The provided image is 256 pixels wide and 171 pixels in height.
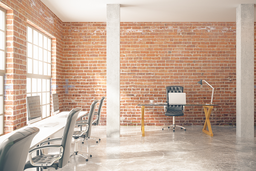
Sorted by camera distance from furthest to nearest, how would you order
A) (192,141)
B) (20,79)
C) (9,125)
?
1. (192,141)
2. (20,79)
3. (9,125)

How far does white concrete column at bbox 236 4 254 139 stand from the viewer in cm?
494

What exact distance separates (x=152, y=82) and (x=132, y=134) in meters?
1.84

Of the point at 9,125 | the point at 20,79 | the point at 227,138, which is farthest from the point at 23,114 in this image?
the point at 227,138

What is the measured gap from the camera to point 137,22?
6.33 meters

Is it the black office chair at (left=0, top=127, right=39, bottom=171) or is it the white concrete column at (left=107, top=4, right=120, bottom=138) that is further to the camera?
the white concrete column at (left=107, top=4, right=120, bottom=138)

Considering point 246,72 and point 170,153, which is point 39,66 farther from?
point 246,72

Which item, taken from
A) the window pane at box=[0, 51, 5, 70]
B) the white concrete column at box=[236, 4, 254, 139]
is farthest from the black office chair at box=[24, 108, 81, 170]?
the white concrete column at box=[236, 4, 254, 139]

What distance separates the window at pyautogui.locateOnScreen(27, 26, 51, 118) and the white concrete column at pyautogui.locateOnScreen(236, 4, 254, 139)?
4.97 m

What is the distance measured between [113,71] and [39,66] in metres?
1.86

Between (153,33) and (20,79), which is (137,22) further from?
(20,79)

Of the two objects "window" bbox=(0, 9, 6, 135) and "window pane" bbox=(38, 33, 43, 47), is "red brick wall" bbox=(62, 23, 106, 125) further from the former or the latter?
"window" bbox=(0, 9, 6, 135)

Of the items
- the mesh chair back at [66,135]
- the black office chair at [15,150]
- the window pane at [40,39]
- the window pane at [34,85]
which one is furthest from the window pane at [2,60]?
the black office chair at [15,150]

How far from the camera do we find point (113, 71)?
494 centimetres

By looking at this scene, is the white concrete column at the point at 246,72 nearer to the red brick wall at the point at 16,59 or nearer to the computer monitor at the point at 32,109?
the computer monitor at the point at 32,109
